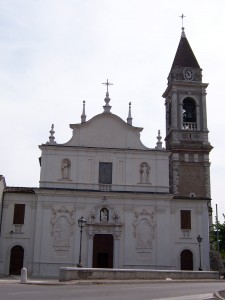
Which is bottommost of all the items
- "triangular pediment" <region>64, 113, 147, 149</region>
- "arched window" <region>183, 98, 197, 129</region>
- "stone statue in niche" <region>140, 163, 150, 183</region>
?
"stone statue in niche" <region>140, 163, 150, 183</region>

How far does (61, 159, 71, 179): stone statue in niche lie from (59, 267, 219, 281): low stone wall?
12467 millimetres

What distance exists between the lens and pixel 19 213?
116 feet

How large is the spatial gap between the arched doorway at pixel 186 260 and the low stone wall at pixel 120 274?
18.4ft

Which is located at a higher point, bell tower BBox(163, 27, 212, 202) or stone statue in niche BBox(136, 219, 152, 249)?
bell tower BBox(163, 27, 212, 202)

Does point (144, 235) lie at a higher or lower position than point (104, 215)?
lower

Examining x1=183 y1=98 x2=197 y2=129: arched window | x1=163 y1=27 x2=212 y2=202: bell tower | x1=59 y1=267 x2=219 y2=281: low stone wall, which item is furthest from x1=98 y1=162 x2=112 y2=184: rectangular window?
x1=183 y1=98 x2=197 y2=129: arched window

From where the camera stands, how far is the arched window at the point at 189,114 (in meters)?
45.4

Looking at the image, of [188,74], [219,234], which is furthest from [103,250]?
[188,74]

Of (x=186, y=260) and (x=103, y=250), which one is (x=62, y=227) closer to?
(x=103, y=250)

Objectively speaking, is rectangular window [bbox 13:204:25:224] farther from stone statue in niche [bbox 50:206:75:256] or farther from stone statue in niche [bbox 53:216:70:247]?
stone statue in niche [bbox 53:216:70:247]

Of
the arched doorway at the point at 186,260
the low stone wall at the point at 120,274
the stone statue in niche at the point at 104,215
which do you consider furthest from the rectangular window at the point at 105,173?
the low stone wall at the point at 120,274

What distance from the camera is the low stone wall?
77.3 feet

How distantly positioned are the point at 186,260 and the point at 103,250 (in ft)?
22.8

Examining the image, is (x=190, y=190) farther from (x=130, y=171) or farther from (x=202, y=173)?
(x=130, y=171)
